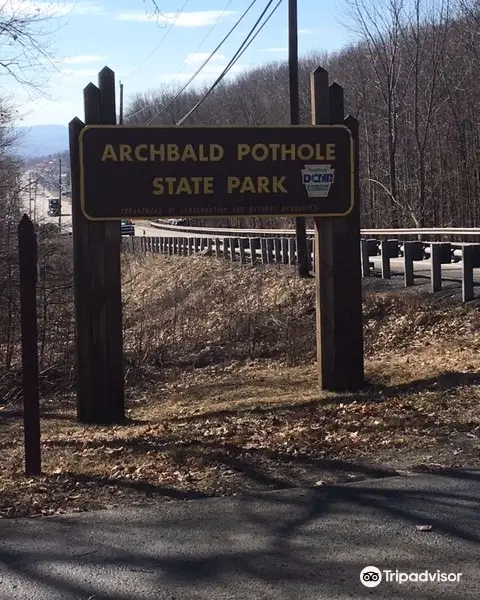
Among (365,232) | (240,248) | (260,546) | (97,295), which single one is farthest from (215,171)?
(240,248)

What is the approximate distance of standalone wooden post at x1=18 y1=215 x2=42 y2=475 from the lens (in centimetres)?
751

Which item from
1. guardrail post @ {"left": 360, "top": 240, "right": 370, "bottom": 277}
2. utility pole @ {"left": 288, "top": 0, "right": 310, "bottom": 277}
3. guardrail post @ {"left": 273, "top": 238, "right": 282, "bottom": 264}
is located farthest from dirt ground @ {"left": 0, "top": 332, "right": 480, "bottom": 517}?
guardrail post @ {"left": 273, "top": 238, "right": 282, "bottom": 264}

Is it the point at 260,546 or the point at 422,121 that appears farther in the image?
the point at 422,121

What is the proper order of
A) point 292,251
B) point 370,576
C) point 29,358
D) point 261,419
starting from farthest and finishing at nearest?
point 292,251, point 261,419, point 29,358, point 370,576

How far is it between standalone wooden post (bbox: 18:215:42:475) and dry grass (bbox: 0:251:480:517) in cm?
23

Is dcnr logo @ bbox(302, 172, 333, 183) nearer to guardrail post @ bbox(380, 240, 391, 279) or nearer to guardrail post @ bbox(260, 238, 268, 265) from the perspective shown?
guardrail post @ bbox(380, 240, 391, 279)

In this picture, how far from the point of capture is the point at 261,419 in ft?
31.1

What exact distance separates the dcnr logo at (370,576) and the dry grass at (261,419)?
5.96 ft

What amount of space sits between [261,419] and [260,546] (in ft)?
12.9

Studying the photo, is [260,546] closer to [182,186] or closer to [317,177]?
[182,186]

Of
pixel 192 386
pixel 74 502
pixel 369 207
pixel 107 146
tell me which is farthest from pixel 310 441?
pixel 369 207

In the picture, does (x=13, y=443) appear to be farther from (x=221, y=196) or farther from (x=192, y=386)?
(x=192, y=386)

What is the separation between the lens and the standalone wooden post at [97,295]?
10219 mm

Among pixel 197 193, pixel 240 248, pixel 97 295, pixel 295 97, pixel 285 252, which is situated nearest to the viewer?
pixel 97 295
